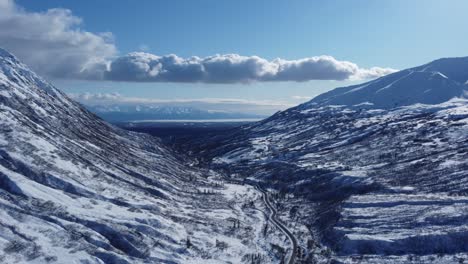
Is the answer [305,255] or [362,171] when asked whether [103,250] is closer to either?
[305,255]

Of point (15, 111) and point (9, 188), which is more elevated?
point (15, 111)

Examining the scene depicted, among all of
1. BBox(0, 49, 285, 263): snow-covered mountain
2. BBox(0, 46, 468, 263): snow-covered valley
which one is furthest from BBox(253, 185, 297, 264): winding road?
BBox(0, 49, 285, 263): snow-covered mountain

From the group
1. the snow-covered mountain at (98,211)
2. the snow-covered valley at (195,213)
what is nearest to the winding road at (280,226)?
the snow-covered valley at (195,213)

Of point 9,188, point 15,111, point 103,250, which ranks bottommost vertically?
point 103,250

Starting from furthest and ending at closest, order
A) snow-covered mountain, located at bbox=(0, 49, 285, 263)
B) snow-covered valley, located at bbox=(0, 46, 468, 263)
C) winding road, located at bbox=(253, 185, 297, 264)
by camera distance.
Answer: winding road, located at bbox=(253, 185, 297, 264) < snow-covered valley, located at bbox=(0, 46, 468, 263) < snow-covered mountain, located at bbox=(0, 49, 285, 263)

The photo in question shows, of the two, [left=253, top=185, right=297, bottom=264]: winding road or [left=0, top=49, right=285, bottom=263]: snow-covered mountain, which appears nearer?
[left=0, top=49, right=285, bottom=263]: snow-covered mountain

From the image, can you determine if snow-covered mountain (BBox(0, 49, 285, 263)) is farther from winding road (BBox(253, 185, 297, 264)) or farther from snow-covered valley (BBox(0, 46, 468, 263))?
winding road (BBox(253, 185, 297, 264))

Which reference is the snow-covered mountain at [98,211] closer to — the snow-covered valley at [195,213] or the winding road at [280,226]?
the snow-covered valley at [195,213]

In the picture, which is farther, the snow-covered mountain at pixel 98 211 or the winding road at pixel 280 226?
the winding road at pixel 280 226

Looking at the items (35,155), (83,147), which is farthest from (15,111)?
(35,155)
